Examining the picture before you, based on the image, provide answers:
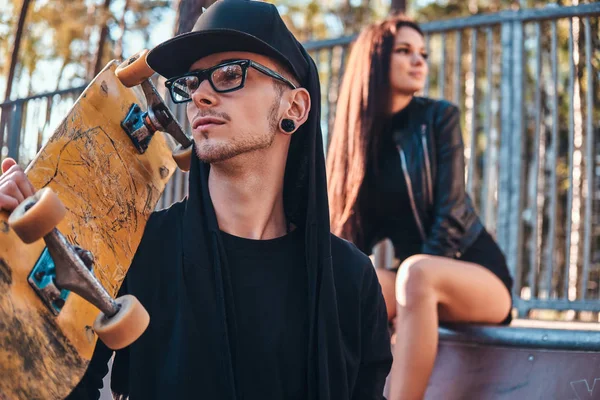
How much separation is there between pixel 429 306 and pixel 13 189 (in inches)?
80.8

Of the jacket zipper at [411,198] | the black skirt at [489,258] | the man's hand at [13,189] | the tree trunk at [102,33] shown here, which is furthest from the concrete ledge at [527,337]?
the tree trunk at [102,33]

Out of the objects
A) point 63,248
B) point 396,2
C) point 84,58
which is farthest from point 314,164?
point 84,58

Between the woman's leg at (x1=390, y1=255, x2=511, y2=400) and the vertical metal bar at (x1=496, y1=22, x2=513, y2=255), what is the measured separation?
56.6 inches

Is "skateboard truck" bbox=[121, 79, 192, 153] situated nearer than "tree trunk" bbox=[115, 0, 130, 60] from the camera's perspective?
Yes

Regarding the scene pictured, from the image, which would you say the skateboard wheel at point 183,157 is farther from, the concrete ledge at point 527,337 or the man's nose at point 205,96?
the concrete ledge at point 527,337

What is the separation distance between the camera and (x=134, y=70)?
232cm

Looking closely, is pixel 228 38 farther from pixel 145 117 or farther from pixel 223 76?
pixel 145 117

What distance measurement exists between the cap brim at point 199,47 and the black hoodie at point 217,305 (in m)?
0.33

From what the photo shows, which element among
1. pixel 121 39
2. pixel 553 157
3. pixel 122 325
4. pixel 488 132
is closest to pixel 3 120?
pixel 488 132

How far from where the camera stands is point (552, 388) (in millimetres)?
3303

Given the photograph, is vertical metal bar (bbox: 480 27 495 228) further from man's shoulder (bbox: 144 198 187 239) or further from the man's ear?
man's shoulder (bbox: 144 198 187 239)

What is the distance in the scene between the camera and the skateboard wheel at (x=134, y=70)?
2326mm

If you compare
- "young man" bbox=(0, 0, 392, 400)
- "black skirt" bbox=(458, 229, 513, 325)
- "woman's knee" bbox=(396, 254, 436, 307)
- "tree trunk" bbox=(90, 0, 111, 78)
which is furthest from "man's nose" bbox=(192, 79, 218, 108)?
"tree trunk" bbox=(90, 0, 111, 78)

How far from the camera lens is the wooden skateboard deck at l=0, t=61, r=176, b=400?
5.74 ft
